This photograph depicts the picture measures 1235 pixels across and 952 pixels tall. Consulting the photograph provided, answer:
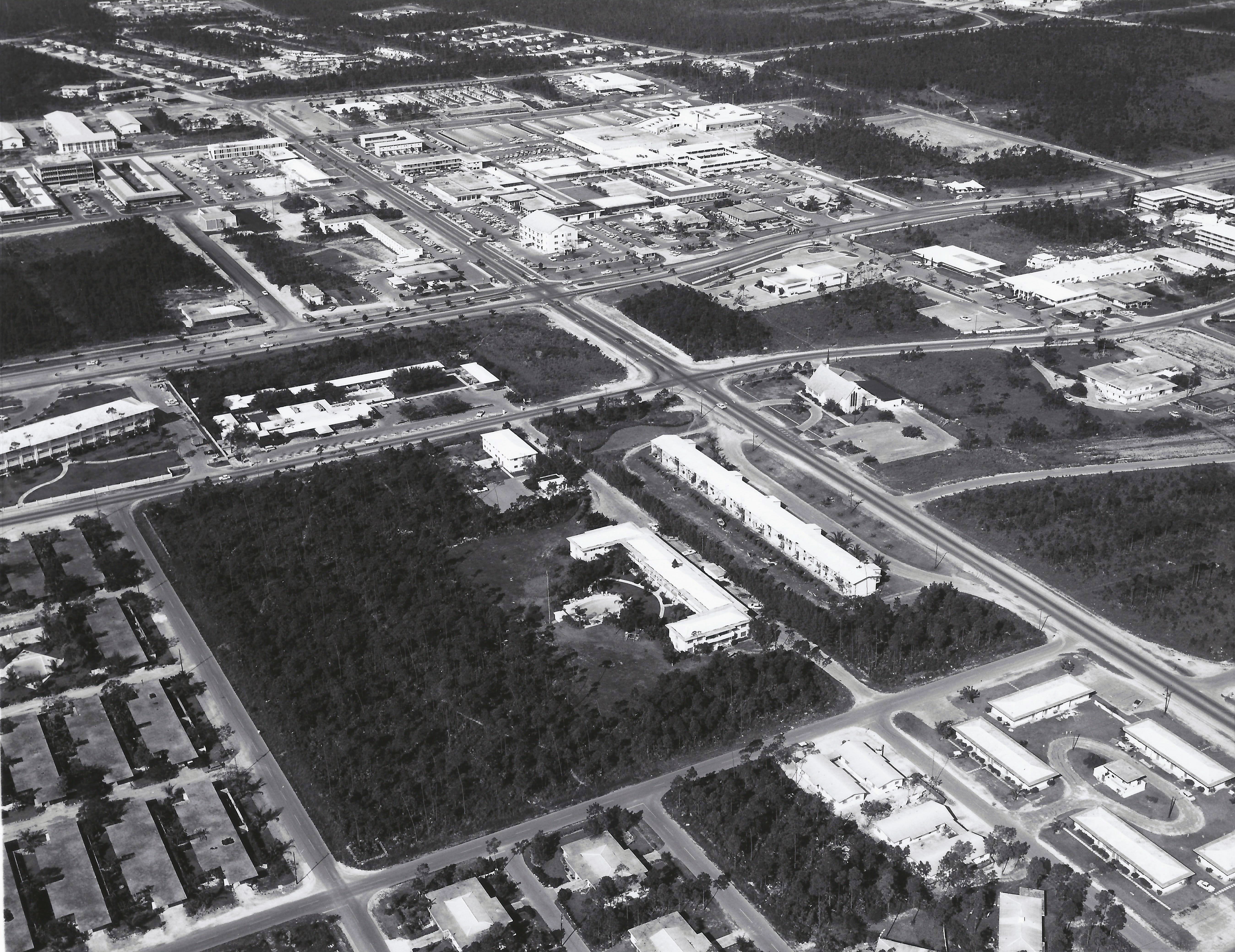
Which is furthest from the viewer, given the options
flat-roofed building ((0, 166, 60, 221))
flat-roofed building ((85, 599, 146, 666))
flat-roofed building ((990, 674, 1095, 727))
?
flat-roofed building ((0, 166, 60, 221))

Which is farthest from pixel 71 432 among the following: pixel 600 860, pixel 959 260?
pixel 959 260

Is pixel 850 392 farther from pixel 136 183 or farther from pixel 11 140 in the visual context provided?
pixel 11 140

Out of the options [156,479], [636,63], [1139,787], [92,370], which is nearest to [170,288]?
[92,370]

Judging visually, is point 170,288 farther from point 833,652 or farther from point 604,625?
point 833,652

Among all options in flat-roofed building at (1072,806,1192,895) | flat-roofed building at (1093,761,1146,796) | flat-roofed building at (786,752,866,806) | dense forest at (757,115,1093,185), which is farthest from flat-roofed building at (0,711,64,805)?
dense forest at (757,115,1093,185)

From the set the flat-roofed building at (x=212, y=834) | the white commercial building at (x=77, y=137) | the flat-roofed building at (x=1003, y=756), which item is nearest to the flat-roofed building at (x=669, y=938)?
the flat-roofed building at (x=212, y=834)

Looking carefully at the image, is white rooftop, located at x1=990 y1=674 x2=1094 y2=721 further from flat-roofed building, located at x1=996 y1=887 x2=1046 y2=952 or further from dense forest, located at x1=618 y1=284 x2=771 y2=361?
dense forest, located at x1=618 y1=284 x2=771 y2=361

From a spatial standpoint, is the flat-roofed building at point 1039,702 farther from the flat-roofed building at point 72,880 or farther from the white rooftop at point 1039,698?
the flat-roofed building at point 72,880
